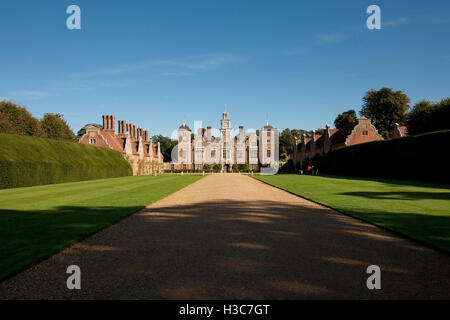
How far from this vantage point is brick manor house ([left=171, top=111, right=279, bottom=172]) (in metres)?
71.5

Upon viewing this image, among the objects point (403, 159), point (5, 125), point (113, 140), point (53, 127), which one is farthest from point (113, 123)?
point (403, 159)

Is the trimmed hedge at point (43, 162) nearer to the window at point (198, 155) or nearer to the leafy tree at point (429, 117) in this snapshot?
the window at point (198, 155)

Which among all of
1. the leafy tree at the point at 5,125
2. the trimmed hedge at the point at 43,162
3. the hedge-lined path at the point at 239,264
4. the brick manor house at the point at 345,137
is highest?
the leafy tree at the point at 5,125

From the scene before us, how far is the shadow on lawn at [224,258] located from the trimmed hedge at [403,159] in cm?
1761

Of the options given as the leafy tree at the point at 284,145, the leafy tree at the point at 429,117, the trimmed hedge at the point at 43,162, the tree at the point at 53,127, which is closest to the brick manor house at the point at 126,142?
the tree at the point at 53,127

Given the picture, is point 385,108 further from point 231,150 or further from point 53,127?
point 53,127

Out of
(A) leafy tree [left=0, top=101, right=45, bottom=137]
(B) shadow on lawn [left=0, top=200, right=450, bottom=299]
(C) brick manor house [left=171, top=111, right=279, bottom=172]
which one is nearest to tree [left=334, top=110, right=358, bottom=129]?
(C) brick manor house [left=171, top=111, right=279, bottom=172]

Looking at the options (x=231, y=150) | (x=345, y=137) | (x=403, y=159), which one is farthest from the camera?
(x=231, y=150)

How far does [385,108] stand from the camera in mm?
53406

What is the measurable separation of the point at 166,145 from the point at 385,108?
2707 inches

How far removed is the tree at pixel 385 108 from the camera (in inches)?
2060

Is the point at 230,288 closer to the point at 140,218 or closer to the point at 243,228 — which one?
the point at 243,228

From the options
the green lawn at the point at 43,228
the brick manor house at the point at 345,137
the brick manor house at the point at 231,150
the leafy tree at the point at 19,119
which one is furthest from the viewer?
the brick manor house at the point at 231,150

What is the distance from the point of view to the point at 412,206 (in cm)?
973
